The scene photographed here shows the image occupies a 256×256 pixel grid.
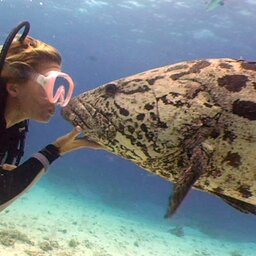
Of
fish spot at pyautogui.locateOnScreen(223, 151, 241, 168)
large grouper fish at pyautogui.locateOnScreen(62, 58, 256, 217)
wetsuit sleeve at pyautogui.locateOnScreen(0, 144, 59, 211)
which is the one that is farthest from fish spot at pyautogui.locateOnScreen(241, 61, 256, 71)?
wetsuit sleeve at pyautogui.locateOnScreen(0, 144, 59, 211)

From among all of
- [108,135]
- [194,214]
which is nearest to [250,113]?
[108,135]

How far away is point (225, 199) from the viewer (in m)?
2.79

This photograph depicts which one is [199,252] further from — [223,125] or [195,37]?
[195,37]

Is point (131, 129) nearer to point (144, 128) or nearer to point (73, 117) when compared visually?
point (144, 128)

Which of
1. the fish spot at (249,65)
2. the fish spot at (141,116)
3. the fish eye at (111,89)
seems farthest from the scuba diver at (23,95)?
the fish spot at (249,65)

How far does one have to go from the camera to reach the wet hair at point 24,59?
3580mm

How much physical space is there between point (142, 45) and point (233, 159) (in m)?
45.9

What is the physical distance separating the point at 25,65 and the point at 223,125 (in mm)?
1997

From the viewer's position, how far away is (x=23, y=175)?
3957 mm

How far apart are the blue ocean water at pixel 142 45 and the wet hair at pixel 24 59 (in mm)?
10643

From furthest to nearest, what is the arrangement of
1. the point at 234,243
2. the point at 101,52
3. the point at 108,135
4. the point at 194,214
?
the point at 101,52 < the point at 194,214 < the point at 234,243 < the point at 108,135

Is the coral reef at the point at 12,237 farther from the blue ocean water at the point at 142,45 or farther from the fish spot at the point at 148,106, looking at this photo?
the fish spot at the point at 148,106

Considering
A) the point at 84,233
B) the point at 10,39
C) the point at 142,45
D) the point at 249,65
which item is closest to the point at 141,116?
the point at 249,65

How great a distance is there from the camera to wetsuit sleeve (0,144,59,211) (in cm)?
381
